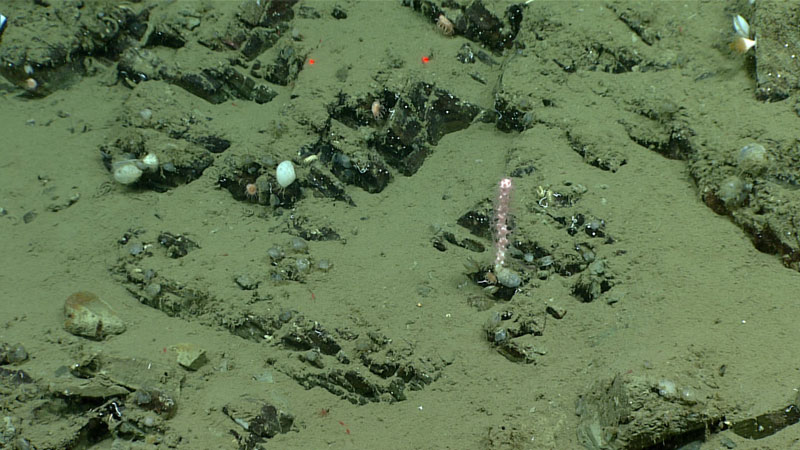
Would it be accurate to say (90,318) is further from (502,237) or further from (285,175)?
(502,237)

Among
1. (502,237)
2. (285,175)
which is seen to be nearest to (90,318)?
(285,175)

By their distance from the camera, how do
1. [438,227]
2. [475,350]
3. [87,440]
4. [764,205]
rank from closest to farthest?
1. [87,440]
2. [475,350]
3. [764,205]
4. [438,227]

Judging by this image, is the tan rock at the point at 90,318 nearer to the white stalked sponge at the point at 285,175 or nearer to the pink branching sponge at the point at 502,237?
the white stalked sponge at the point at 285,175

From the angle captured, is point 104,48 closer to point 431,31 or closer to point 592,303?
point 431,31

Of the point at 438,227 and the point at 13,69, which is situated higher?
the point at 438,227

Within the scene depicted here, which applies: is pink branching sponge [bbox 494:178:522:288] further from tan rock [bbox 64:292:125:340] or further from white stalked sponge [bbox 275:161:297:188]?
tan rock [bbox 64:292:125:340]

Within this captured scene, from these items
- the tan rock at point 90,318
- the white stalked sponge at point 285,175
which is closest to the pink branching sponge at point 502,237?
the white stalked sponge at point 285,175

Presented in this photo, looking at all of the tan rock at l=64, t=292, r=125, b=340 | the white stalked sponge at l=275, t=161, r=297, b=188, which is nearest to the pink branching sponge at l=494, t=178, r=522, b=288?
the white stalked sponge at l=275, t=161, r=297, b=188

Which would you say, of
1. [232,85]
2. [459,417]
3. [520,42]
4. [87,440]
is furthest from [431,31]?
[87,440]
